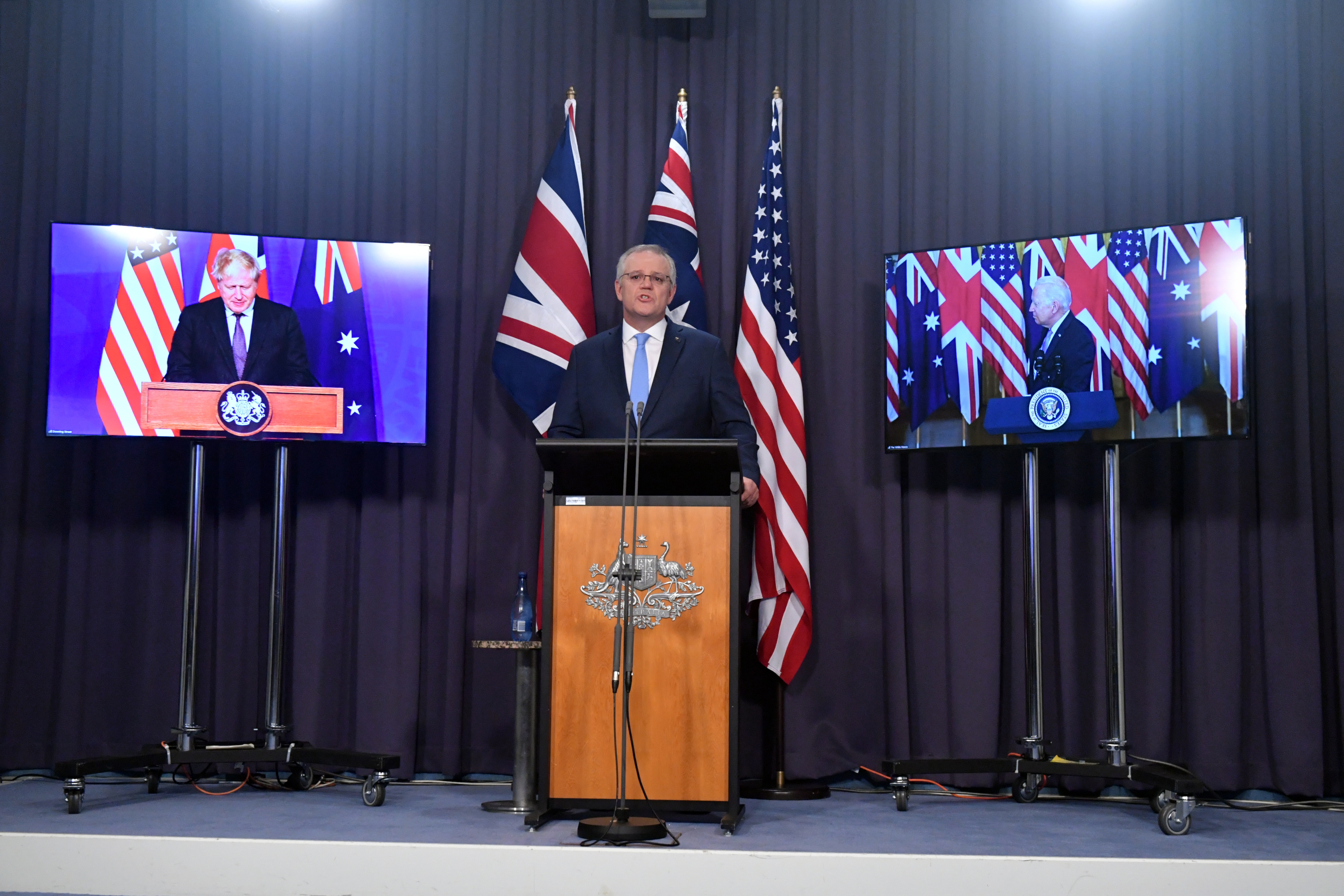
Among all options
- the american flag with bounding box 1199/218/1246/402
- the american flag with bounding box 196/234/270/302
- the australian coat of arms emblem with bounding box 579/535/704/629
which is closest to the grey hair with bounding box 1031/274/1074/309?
the american flag with bounding box 1199/218/1246/402

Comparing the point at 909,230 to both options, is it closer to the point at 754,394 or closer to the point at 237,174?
the point at 754,394

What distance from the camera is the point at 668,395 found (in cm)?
353

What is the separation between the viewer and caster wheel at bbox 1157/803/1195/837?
10.3ft

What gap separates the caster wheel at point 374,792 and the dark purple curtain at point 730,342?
1.76ft

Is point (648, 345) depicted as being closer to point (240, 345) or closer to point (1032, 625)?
point (240, 345)

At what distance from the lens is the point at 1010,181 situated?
421 centimetres

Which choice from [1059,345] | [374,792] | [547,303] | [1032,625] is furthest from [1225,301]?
[374,792]

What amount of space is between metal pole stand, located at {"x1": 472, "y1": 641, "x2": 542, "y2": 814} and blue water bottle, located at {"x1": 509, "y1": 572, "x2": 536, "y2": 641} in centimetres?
7

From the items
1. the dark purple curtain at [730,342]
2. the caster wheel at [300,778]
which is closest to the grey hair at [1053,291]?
the dark purple curtain at [730,342]

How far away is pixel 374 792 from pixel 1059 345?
8.46 feet

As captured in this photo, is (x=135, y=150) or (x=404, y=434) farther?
(x=135, y=150)

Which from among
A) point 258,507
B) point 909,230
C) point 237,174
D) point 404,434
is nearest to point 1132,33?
point 909,230

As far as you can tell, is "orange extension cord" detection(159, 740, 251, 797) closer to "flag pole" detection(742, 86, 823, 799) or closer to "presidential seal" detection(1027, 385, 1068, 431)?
"flag pole" detection(742, 86, 823, 799)

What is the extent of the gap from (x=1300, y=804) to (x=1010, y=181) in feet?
7.82
